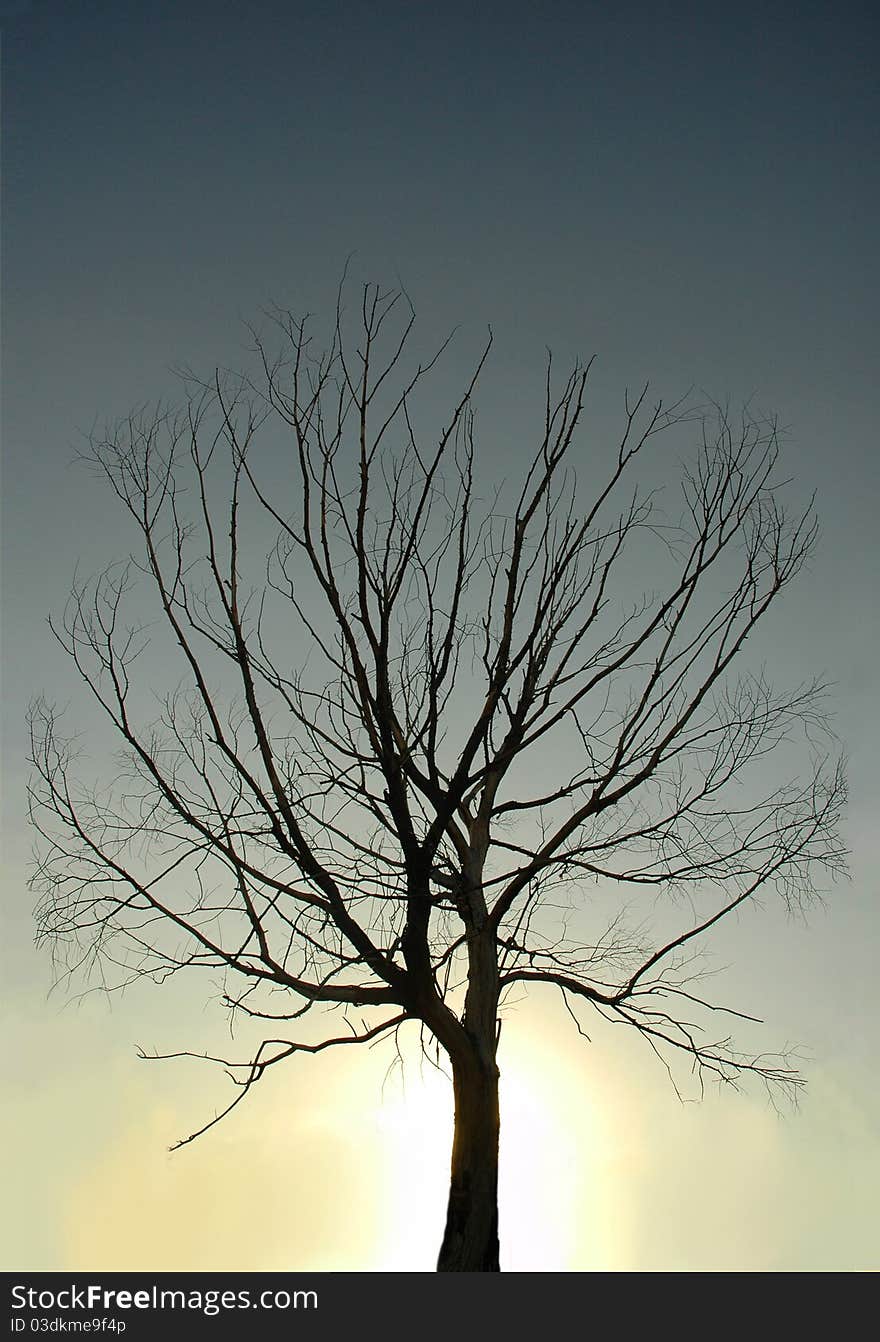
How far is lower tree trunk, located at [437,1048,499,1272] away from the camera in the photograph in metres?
4.21

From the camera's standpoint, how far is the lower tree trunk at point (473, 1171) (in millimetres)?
4211

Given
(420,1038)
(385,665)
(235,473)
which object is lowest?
(420,1038)

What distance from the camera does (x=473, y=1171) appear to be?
434cm

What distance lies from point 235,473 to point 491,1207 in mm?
3346

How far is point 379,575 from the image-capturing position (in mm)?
4324

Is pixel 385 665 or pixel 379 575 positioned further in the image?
pixel 379 575

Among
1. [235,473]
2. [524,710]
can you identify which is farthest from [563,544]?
[235,473]

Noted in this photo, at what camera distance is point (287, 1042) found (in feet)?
15.1

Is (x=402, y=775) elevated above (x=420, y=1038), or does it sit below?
above
